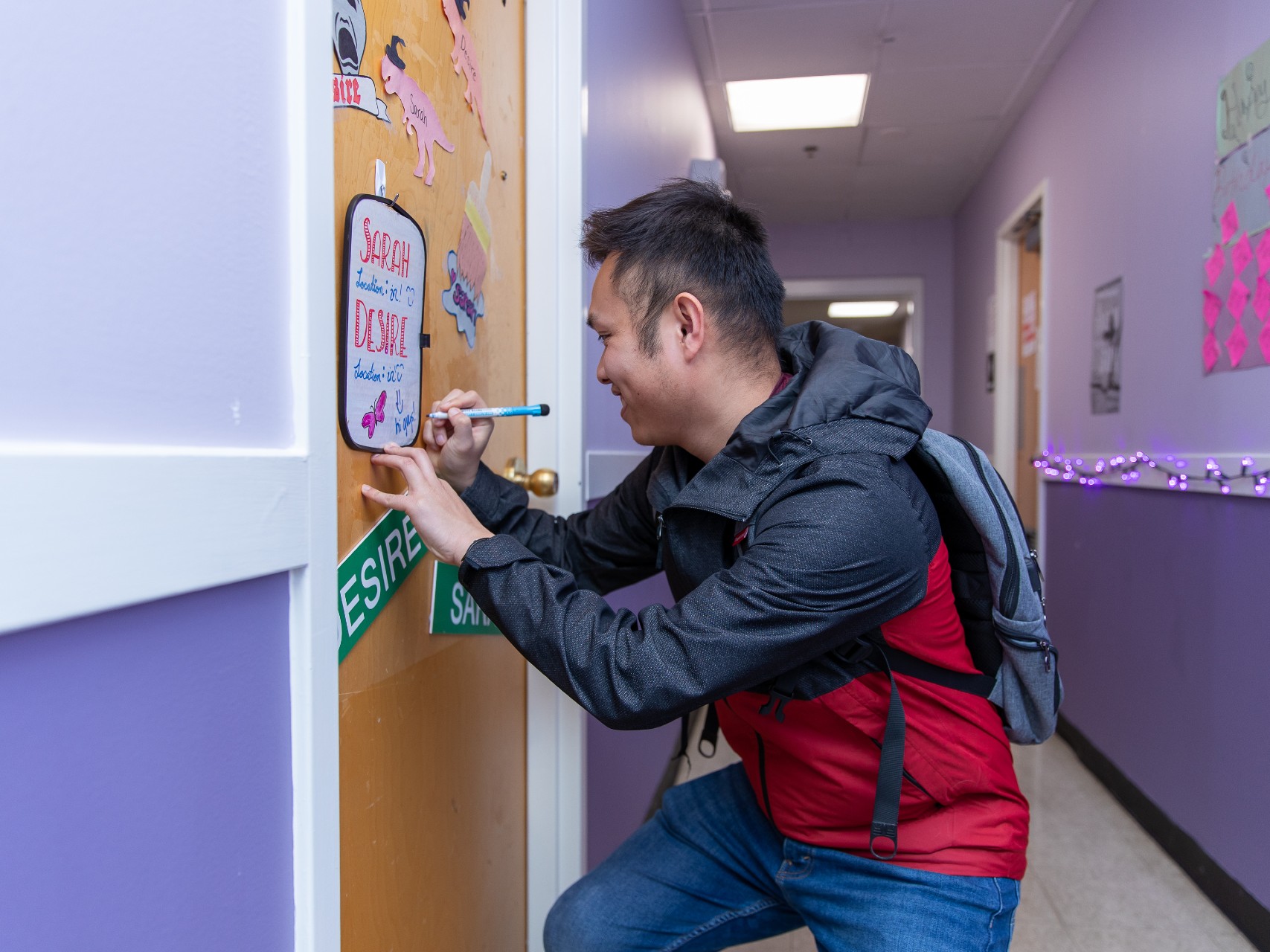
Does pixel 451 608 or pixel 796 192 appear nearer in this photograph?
pixel 451 608

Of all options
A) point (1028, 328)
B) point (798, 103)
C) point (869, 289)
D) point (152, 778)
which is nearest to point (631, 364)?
point (152, 778)

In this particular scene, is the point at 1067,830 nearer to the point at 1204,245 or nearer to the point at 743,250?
the point at 1204,245

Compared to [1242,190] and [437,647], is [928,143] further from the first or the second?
[437,647]

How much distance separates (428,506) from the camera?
36.4 inches

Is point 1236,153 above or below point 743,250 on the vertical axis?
above

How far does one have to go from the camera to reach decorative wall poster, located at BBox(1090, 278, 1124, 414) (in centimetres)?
294

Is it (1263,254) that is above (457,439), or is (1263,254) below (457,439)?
above

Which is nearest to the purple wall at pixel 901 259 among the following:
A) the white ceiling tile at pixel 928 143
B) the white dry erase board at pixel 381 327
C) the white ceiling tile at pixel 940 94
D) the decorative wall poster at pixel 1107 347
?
the white ceiling tile at pixel 928 143

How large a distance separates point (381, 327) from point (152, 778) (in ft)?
1.61

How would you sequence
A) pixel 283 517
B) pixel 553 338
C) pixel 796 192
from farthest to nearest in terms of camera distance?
pixel 796 192
pixel 553 338
pixel 283 517

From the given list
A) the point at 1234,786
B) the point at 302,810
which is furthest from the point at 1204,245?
the point at 302,810

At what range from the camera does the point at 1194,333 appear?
7.75 ft

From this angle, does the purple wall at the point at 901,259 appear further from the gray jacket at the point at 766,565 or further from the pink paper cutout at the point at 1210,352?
the gray jacket at the point at 766,565

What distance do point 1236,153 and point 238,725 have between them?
7.84 feet
